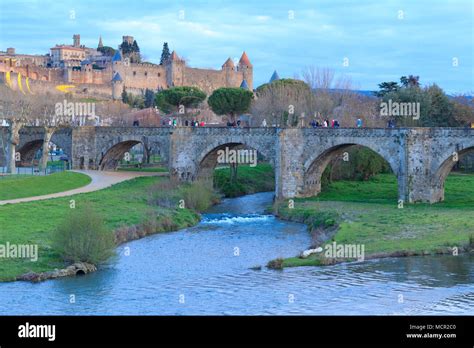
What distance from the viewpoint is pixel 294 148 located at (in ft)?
148

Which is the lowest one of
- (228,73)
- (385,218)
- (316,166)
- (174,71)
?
(385,218)

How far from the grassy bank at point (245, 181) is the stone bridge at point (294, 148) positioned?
1.43 m

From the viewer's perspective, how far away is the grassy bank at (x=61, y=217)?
27547 mm

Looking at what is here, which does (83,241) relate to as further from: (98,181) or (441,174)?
(98,181)

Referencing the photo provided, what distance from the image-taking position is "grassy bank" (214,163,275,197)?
170ft

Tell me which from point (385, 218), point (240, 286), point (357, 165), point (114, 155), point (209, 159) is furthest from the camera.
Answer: point (114, 155)

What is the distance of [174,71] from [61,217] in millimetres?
90463

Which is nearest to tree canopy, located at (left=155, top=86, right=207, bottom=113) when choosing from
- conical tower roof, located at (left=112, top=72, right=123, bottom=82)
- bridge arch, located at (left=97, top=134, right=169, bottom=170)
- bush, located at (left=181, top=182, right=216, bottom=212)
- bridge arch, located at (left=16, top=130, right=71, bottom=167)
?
bridge arch, located at (left=16, top=130, right=71, bottom=167)

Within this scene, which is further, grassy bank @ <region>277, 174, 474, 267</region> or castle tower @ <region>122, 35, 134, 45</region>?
castle tower @ <region>122, 35, 134, 45</region>

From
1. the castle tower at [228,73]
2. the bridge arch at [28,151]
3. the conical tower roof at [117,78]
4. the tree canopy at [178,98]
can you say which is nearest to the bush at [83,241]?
the bridge arch at [28,151]

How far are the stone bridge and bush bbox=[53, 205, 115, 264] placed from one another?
18056 millimetres

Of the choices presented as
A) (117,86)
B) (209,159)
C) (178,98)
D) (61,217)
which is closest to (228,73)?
(117,86)

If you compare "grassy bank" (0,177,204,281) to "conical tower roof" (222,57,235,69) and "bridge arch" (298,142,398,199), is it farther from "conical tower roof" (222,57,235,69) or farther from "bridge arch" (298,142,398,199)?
"conical tower roof" (222,57,235,69)
